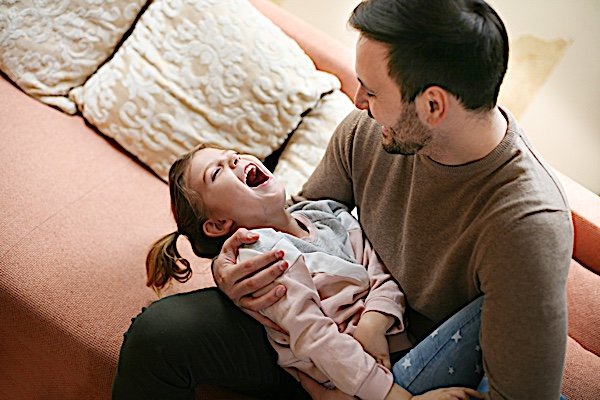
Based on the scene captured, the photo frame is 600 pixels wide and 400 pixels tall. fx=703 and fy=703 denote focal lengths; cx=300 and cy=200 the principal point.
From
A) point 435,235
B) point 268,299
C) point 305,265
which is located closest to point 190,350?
point 268,299

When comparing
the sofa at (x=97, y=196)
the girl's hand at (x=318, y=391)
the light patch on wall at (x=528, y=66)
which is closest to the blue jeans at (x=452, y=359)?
the girl's hand at (x=318, y=391)

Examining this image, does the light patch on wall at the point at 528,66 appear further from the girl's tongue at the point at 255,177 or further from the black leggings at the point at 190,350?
the black leggings at the point at 190,350

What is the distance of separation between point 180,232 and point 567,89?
1.53m

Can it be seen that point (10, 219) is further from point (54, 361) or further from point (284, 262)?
point (284, 262)

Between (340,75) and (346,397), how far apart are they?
3.97 ft

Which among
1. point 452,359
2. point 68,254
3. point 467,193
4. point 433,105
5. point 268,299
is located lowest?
point 68,254

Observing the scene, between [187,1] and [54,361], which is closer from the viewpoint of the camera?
[54,361]

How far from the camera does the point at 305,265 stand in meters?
1.44

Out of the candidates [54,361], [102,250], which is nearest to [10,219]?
[102,250]

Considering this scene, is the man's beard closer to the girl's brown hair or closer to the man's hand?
the man's hand

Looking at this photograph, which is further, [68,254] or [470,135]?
[68,254]

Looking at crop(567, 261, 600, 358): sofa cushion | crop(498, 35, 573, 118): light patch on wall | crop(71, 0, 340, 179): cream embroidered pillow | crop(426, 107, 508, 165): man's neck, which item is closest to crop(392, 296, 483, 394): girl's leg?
crop(426, 107, 508, 165): man's neck

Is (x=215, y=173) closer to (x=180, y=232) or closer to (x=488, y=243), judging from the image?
(x=180, y=232)

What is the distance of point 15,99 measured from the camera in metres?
2.23
